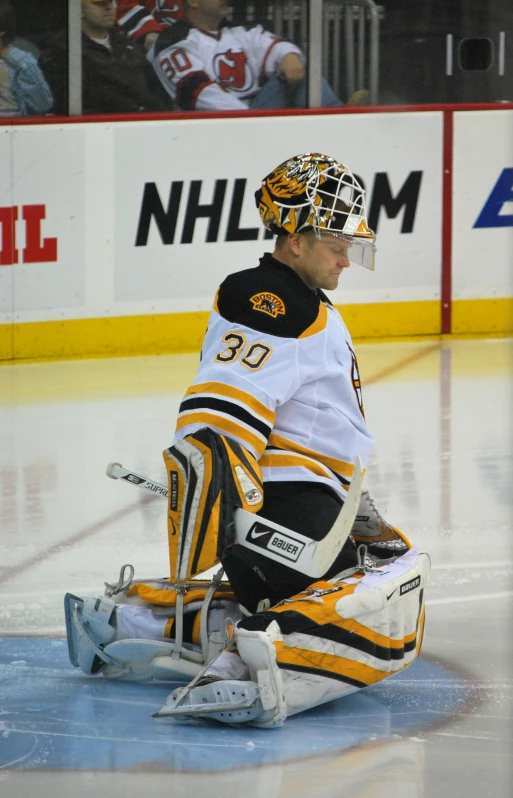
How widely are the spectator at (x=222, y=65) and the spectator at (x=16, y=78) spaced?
613mm

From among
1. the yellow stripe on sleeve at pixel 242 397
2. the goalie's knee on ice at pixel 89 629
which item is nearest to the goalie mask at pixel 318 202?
the yellow stripe on sleeve at pixel 242 397

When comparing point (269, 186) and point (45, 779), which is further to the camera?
point (269, 186)

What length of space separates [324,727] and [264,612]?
0.25m

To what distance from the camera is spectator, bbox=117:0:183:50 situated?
7.18 metres

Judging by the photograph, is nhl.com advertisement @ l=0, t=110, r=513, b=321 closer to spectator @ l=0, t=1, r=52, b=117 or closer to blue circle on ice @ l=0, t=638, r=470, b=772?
spectator @ l=0, t=1, r=52, b=117

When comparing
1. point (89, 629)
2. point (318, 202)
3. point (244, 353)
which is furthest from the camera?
point (89, 629)

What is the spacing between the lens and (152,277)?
23.6 feet

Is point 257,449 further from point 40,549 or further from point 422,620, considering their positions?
point 40,549

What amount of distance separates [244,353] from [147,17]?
4680 millimetres

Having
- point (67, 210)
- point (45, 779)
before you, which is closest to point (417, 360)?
point (67, 210)

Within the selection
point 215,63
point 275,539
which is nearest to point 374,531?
point 275,539

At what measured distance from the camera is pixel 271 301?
295cm

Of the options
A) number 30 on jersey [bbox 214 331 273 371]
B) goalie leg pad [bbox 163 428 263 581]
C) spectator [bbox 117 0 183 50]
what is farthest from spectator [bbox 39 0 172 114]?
goalie leg pad [bbox 163 428 263 581]

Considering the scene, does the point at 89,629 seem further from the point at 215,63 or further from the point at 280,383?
the point at 215,63
